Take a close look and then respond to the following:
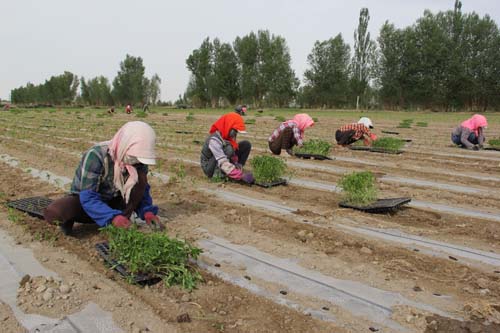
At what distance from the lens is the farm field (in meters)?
2.71

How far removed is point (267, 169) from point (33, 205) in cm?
318

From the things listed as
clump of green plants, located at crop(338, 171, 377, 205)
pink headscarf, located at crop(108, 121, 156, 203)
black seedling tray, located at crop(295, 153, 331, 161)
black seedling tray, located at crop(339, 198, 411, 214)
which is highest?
pink headscarf, located at crop(108, 121, 156, 203)

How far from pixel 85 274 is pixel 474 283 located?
3018 millimetres

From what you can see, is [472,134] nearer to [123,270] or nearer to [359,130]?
[359,130]

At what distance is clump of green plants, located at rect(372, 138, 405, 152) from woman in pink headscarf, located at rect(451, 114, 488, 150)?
2.09 m

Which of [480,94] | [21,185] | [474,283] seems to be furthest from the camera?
[480,94]

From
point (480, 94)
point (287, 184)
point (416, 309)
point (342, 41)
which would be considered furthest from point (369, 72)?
point (416, 309)

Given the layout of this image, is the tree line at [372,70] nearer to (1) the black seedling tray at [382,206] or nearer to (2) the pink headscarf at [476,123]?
(2) the pink headscarf at [476,123]

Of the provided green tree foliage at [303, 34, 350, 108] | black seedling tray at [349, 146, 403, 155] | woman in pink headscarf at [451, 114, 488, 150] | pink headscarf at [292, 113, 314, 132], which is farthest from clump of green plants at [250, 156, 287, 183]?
green tree foliage at [303, 34, 350, 108]

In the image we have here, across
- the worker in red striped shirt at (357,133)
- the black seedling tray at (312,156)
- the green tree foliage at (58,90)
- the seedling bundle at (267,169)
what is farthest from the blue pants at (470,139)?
the green tree foliage at (58,90)

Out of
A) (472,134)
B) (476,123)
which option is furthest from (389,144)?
(472,134)

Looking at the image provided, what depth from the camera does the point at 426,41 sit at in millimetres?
47000

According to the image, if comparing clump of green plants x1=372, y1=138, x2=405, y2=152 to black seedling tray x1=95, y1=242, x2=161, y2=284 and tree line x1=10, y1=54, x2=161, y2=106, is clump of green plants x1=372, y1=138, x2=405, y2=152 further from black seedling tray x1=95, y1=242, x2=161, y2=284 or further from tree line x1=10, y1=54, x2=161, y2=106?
tree line x1=10, y1=54, x2=161, y2=106

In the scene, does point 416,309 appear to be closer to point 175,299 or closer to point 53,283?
point 175,299
